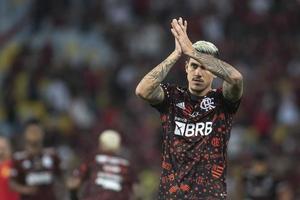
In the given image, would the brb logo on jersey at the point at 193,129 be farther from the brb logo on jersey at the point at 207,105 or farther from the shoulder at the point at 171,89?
the shoulder at the point at 171,89

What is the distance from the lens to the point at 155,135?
60.1ft

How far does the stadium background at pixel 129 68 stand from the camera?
18266 mm

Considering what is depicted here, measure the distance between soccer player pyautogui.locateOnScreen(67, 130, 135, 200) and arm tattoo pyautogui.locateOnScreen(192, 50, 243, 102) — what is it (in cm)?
382

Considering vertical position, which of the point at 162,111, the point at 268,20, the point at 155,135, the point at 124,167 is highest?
the point at 268,20

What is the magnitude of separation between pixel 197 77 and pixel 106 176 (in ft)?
12.5

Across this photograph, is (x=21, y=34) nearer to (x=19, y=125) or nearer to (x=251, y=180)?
(x=19, y=125)

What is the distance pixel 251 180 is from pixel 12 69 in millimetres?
7806

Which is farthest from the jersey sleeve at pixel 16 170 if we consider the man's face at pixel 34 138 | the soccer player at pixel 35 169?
the man's face at pixel 34 138

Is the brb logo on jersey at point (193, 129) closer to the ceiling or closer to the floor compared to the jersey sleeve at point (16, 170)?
closer to the floor

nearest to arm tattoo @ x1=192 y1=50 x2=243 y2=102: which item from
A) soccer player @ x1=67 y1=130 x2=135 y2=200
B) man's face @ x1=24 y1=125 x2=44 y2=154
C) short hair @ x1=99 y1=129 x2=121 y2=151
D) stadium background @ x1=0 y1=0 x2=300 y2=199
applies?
soccer player @ x1=67 y1=130 x2=135 y2=200

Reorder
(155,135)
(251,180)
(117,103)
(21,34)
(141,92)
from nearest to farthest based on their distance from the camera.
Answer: (141,92) → (251,180) → (155,135) → (117,103) → (21,34)

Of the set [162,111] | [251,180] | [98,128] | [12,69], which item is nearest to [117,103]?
[98,128]

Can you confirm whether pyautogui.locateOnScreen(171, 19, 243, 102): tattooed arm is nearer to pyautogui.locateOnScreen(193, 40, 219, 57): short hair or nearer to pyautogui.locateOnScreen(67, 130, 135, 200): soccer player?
pyautogui.locateOnScreen(193, 40, 219, 57): short hair

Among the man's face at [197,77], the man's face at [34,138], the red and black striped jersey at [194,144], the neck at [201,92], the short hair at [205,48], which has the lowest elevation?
the red and black striped jersey at [194,144]
